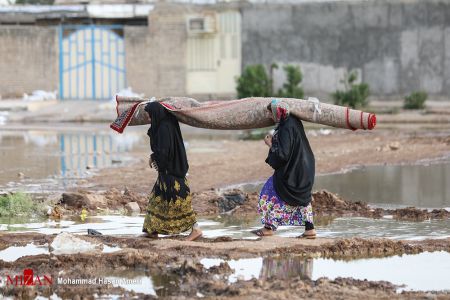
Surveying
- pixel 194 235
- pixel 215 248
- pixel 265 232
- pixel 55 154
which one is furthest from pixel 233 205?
pixel 55 154

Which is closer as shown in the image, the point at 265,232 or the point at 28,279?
the point at 28,279

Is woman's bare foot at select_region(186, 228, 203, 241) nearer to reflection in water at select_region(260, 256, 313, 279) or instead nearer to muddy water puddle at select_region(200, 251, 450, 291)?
muddy water puddle at select_region(200, 251, 450, 291)

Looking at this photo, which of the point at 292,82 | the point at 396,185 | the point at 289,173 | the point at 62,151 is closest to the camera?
the point at 289,173

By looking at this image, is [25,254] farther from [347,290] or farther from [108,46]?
[108,46]

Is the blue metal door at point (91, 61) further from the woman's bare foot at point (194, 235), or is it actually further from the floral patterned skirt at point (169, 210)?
the woman's bare foot at point (194, 235)

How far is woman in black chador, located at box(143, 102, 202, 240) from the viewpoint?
9.80 meters

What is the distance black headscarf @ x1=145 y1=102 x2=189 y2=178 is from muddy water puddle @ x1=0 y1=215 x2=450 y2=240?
0.83 meters

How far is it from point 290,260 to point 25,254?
2348mm

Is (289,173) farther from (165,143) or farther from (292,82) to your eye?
(292,82)

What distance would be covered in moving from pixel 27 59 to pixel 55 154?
12054mm

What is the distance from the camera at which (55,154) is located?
19.3 metres

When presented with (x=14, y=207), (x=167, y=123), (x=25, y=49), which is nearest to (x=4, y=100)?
(x=25, y=49)

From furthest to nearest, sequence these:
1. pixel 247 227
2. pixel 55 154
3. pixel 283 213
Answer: pixel 55 154 → pixel 247 227 → pixel 283 213

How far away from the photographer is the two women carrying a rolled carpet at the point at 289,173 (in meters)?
9.72
